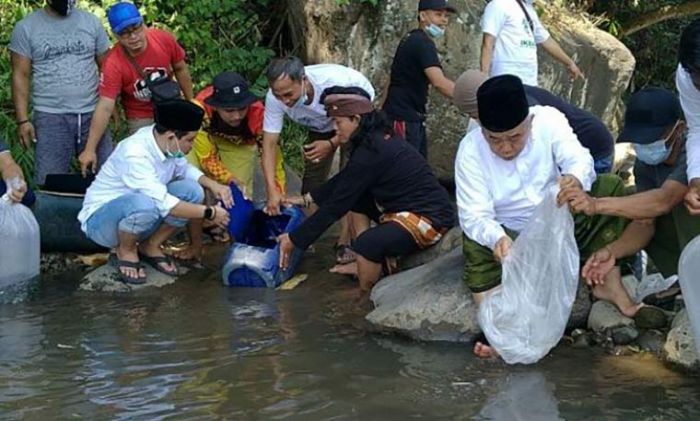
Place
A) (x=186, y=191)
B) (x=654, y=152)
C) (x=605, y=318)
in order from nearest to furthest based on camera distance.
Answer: (x=654, y=152), (x=605, y=318), (x=186, y=191)

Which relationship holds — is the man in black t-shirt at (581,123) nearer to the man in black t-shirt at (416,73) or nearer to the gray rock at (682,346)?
the man in black t-shirt at (416,73)

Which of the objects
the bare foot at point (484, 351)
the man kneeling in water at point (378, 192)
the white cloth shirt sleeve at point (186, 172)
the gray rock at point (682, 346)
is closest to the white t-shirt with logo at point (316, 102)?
the man kneeling in water at point (378, 192)

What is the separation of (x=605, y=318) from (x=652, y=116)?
39.8 inches

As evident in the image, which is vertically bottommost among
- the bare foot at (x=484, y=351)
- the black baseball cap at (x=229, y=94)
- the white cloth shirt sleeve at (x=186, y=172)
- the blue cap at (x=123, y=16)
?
the bare foot at (x=484, y=351)

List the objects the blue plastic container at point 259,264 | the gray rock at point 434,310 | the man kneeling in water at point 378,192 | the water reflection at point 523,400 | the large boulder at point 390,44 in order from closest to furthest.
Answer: the water reflection at point 523,400
the gray rock at point 434,310
the man kneeling in water at point 378,192
the blue plastic container at point 259,264
the large boulder at point 390,44

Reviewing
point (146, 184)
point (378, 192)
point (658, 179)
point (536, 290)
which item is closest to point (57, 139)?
point (146, 184)

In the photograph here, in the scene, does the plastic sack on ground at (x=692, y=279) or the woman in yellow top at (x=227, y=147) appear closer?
the plastic sack on ground at (x=692, y=279)

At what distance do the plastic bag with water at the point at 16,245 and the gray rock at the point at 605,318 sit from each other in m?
3.44

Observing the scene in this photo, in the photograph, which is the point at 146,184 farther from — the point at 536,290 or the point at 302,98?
the point at 536,290

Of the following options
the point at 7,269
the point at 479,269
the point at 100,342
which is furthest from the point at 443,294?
the point at 7,269

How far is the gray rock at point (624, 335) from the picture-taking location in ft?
16.7

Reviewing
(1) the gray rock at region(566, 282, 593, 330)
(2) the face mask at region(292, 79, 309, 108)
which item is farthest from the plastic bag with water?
(1) the gray rock at region(566, 282, 593, 330)

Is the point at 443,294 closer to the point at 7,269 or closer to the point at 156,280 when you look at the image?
the point at 156,280

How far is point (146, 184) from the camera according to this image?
6.48 meters
